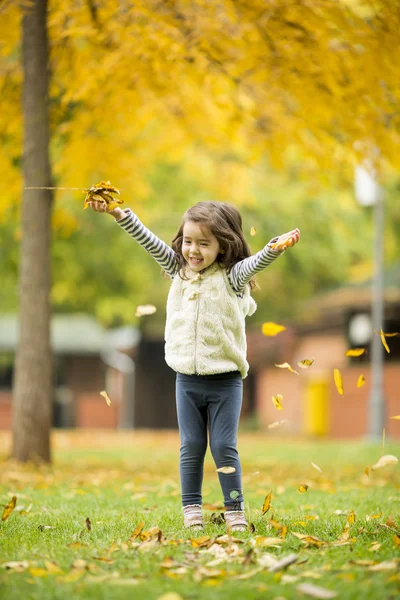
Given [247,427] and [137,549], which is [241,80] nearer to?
[137,549]

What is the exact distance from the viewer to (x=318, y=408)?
20578mm

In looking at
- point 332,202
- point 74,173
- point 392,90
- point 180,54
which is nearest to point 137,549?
point 180,54

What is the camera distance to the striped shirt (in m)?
4.16

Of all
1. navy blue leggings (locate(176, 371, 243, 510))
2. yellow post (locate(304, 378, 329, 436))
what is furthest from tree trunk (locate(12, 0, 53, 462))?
yellow post (locate(304, 378, 329, 436))

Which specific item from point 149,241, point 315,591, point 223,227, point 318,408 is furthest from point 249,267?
point 318,408

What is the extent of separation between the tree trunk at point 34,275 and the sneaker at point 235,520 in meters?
4.41

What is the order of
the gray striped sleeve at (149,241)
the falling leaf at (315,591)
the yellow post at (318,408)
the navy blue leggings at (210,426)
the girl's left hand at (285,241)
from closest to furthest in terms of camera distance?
1. the falling leaf at (315,591)
2. the girl's left hand at (285,241)
3. the navy blue leggings at (210,426)
4. the gray striped sleeve at (149,241)
5. the yellow post at (318,408)

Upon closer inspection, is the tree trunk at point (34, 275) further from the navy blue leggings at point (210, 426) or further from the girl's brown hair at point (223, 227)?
the navy blue leggings at point (210, 426)

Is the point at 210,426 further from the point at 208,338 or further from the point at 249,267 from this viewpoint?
the point at 249,267

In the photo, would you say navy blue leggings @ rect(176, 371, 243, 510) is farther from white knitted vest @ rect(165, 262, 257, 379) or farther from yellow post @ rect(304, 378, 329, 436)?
yellow post @ rect(304, 378, 329, 436)

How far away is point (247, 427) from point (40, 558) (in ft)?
70.9

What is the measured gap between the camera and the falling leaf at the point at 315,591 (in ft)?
9.06

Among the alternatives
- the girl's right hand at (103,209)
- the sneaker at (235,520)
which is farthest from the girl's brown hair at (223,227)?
the sneaker at (235,520)

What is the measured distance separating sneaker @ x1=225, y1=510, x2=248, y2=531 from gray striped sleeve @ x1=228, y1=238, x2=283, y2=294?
1100 mm
